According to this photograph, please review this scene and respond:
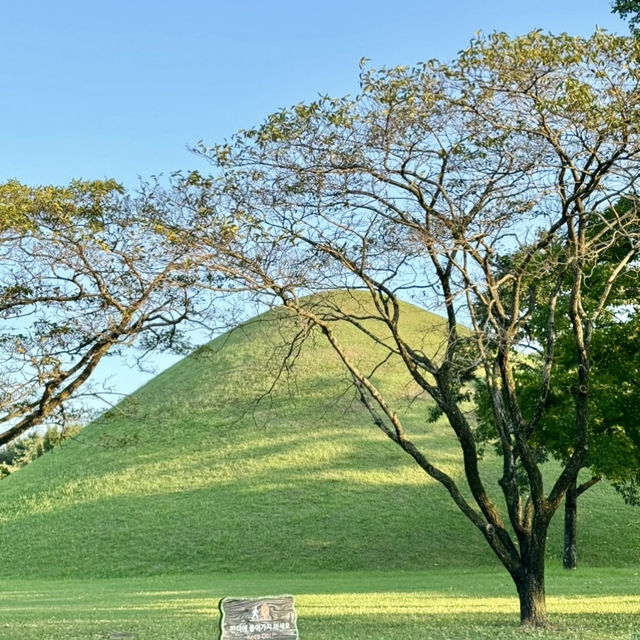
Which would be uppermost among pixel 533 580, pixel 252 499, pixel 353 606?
pixel 252 499

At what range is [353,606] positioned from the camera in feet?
75.6

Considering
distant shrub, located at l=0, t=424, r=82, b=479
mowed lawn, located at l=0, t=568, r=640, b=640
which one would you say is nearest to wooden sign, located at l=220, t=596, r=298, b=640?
mowed lawn, located at l=0, t=568, r=640, b=640

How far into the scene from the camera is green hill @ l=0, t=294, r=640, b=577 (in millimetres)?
44312

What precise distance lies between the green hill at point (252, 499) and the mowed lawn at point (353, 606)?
557cm

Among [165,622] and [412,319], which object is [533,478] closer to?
[165,622]

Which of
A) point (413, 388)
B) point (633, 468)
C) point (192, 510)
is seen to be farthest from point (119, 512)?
point (633, 468)

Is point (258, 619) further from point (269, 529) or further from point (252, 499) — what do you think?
point (252, 499)

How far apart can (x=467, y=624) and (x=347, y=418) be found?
156 feet

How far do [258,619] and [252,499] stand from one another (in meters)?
42.0

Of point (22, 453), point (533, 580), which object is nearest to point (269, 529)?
point (533, 580)

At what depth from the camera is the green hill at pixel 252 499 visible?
4431 centimetres

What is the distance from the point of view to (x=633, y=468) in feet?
106

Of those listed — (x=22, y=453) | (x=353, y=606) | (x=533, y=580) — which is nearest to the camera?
(x=533, y=580)

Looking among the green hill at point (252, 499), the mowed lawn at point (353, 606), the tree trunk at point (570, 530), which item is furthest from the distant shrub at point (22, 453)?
the tree trunk at point (570, 530)
